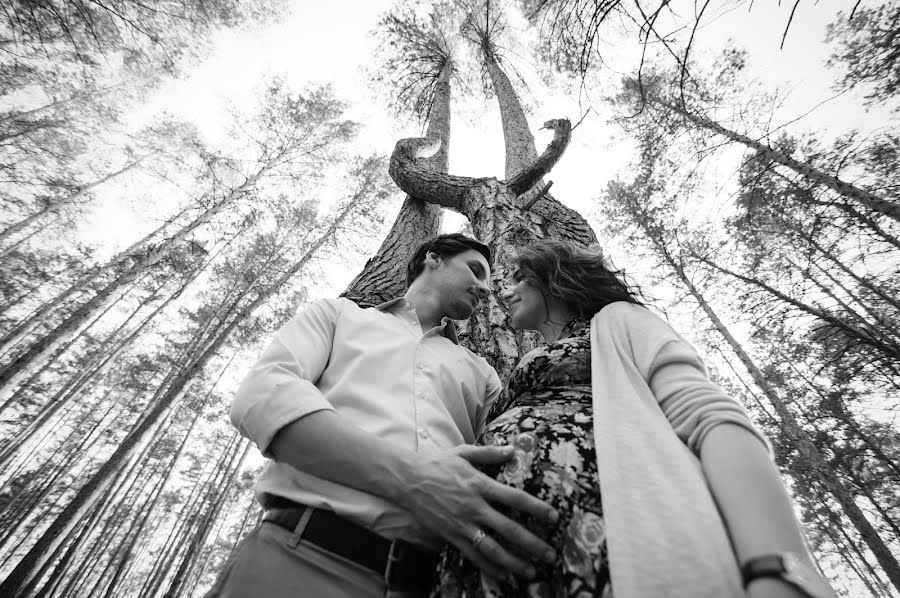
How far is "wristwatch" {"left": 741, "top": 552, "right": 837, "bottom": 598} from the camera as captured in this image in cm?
52

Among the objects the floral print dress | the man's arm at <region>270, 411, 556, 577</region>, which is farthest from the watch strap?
the man's arm at <region>270, 411, 556, 577</region>

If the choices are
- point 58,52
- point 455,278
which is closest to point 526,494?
point 455,278

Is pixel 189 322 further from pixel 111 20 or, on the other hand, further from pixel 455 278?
pixel 455 278

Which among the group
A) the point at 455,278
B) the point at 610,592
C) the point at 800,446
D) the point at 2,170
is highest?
the point at 2,170

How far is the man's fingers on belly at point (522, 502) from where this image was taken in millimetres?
758

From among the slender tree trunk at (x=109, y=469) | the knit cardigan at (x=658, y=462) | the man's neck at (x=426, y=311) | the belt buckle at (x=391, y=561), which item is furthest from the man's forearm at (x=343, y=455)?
the slender tree trunk at (x=109, y=469)

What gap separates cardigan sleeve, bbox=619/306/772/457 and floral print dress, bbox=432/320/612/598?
0.58ft

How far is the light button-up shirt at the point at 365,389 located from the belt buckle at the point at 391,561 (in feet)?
0.09

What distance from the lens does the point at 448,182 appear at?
3402mm

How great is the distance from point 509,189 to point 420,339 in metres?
2.16

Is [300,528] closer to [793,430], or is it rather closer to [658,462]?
[658,462]

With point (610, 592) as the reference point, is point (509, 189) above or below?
above

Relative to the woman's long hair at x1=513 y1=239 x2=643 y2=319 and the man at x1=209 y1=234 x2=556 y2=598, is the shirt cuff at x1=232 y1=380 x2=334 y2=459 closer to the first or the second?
the man at x1=209 y1=234 x2=556 y2=598

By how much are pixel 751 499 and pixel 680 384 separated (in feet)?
0.90
